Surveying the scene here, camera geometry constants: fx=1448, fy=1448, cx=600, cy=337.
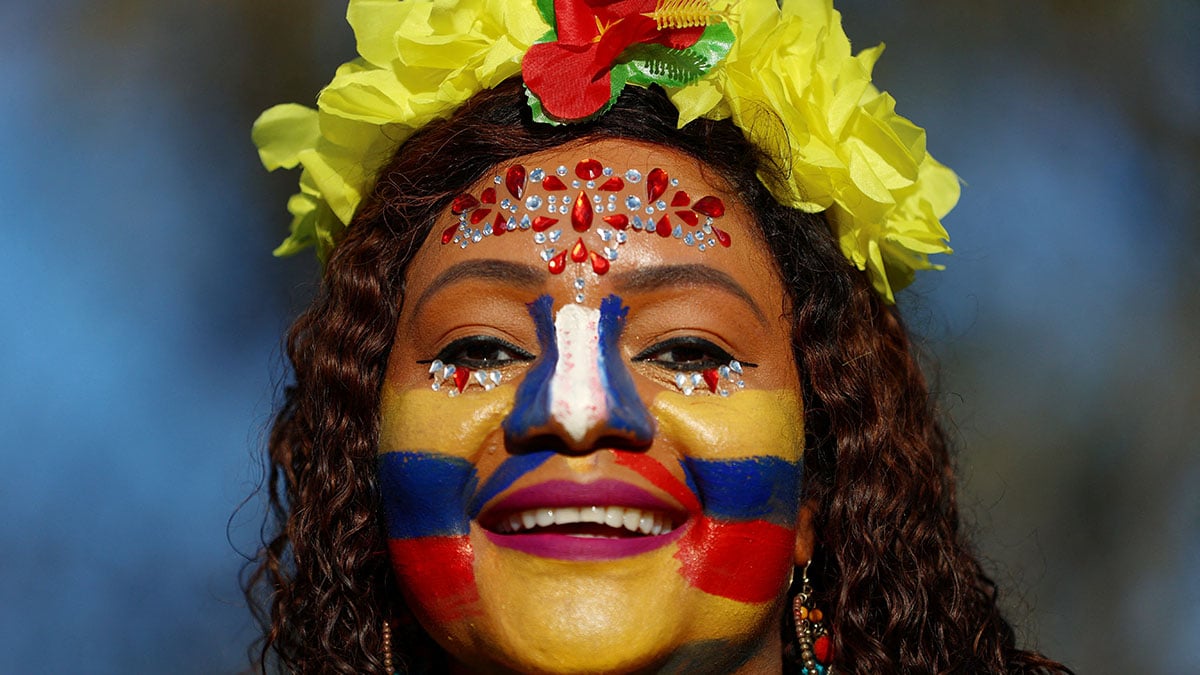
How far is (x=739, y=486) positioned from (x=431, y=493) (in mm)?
→ 559

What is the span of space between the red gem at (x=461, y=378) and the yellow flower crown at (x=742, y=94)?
52 centimetres

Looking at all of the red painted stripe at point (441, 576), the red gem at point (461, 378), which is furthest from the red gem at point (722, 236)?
the red painted stripe at point (441, 576)

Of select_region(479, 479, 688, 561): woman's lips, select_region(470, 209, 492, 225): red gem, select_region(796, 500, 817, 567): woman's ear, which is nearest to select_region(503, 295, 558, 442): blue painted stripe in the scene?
select_region(479, 479, 688, 561): woman's lips

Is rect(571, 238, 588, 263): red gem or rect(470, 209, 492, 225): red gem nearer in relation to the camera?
rect(571, 238, 588, 263): red gem

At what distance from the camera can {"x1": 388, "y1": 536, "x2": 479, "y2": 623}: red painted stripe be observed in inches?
102

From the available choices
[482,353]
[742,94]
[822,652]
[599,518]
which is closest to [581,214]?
[482,353]

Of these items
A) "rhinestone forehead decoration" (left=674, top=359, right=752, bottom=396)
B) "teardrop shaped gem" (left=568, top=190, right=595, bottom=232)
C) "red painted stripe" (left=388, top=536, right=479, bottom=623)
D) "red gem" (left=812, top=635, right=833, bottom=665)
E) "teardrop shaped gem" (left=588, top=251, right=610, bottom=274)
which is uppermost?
"teardrop shaped gem" (left=568, top=190, right=595, bottom=232)

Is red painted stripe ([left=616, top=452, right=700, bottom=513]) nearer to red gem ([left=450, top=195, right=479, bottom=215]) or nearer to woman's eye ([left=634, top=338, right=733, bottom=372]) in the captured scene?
woman's eye ([left=634, top=338, right=733, bottom=372])

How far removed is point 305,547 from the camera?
2.99 metres

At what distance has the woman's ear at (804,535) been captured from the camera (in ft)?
9.38

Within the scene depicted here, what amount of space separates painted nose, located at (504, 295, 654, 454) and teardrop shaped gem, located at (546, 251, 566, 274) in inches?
2.1

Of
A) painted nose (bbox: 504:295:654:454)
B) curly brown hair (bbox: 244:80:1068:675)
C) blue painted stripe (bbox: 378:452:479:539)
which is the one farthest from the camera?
curly brown hair (bbox: 244:80:1068:675)

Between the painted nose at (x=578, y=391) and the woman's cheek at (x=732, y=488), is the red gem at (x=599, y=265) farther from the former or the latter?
the woman's cheek at (x=732, y=488)

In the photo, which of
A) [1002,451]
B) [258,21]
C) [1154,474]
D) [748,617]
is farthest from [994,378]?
[748,617]
